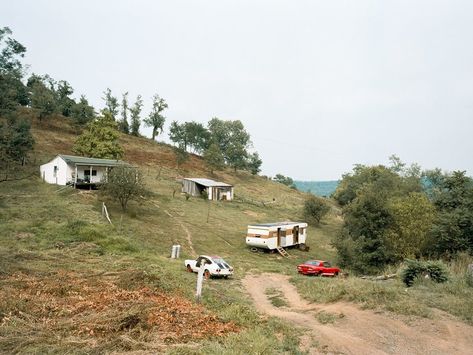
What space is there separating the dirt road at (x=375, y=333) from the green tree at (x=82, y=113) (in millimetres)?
77932

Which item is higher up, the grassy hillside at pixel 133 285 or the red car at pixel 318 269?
the grassy hillside at pixel 133 285

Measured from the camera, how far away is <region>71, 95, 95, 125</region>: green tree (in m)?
82.0

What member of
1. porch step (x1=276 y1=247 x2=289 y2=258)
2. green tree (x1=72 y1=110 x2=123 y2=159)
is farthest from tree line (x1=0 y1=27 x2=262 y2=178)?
porch step (x1=276 y1=247 x2=289 y2=258)

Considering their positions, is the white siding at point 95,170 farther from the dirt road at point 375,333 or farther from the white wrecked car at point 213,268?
the dirt road at point 375,333

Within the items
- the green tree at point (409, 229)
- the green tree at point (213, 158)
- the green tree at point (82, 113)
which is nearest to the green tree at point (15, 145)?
the green tree at point (82, 113)

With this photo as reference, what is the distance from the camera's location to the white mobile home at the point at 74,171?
44156 millimetres

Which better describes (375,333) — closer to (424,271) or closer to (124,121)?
(424,271)

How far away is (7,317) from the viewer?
11.5 meters

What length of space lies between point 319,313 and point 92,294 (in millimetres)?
8880

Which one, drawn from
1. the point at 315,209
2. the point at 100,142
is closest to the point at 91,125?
the point at 100,142

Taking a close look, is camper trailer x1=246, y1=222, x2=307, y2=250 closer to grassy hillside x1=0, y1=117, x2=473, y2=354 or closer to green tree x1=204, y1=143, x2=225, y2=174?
grassy hillside x1=0, y1=117, x2=473, y2=354

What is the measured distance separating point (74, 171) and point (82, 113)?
43471mm

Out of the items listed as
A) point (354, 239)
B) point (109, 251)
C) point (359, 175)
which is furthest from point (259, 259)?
point (359, 175)

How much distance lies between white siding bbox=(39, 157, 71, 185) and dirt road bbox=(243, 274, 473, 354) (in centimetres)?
3667
